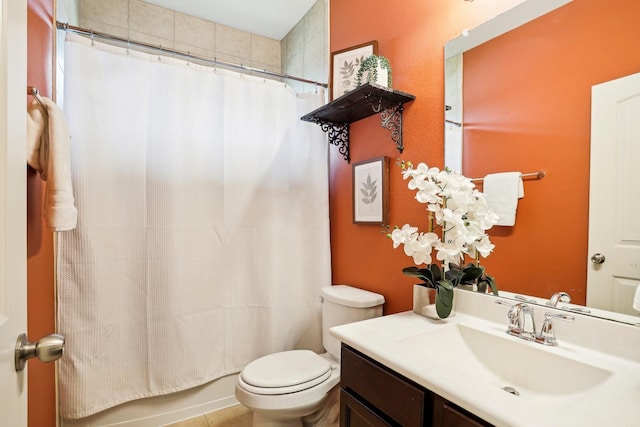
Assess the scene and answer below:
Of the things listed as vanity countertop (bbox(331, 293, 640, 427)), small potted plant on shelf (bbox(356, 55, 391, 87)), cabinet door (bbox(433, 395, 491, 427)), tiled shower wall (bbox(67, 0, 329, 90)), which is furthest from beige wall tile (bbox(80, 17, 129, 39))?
cabinet door (bbox(433, 395, 491, 427))

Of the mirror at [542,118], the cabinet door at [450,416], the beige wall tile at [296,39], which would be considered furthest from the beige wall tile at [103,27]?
the cabinet door at [450,416]

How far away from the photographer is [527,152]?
1023 millimetres

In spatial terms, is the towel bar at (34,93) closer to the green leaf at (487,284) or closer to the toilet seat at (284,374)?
the toilet seat at (284,374)

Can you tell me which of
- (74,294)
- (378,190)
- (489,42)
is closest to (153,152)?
(74,294)

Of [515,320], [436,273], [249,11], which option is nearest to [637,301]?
[515,320]

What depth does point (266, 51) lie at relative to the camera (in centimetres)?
264

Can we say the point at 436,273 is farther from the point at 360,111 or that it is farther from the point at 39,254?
the point at 39,254

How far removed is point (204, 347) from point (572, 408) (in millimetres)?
1663

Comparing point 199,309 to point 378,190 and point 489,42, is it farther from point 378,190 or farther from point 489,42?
point 489,42

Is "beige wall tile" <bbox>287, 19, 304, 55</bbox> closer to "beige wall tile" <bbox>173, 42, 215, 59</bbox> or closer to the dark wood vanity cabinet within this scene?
"beige wall tile" <bbox>173, 42, 215, 59</bbox>

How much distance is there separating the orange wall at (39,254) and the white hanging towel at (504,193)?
1.57 m

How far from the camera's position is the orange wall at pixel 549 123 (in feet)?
2.86

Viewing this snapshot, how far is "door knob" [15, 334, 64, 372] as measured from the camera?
1.86 feet

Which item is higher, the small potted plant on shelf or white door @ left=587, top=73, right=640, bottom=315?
the small potted plant on shelf
